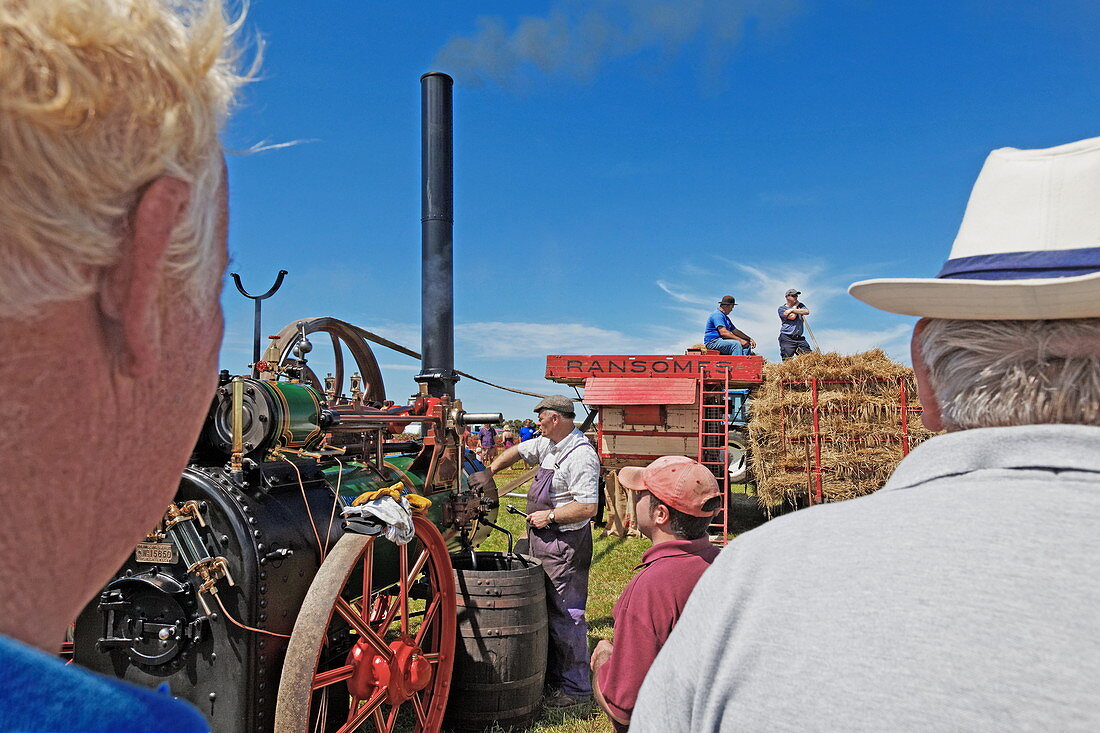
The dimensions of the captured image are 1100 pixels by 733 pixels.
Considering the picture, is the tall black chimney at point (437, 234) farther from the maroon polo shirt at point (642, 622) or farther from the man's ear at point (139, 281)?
the man's ear at point (139, 281)

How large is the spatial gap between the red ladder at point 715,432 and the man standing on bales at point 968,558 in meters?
7.79

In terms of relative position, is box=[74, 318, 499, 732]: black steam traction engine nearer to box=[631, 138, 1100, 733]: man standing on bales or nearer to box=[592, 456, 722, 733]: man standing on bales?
box=[592, 456, 722, 733]: man standing on bales

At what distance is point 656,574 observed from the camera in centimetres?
249

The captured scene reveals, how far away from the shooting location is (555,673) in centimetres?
452

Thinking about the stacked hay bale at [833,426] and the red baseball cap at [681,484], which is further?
the stacked hay bale at [833,426]

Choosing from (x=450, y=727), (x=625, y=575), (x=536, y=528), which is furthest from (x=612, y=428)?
(x=450, y=727)

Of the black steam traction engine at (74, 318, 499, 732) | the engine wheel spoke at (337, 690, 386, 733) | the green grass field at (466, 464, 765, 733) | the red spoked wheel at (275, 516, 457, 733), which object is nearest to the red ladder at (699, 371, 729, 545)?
the green grass field at (466, 464, 765, 733)

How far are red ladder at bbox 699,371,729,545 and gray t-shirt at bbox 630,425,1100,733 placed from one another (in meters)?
7.94

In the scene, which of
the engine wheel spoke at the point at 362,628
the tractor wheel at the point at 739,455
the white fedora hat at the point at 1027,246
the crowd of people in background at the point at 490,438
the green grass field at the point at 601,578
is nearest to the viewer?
the white fedora hat at the point at 1027,246

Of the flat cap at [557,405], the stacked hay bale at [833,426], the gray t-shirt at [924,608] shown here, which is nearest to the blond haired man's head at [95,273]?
the gray t-shirt at [924,608]

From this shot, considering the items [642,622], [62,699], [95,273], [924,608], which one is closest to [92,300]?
[95,273]

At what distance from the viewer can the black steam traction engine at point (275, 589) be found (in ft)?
9.11

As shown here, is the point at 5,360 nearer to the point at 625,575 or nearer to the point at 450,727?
the point at 450,727

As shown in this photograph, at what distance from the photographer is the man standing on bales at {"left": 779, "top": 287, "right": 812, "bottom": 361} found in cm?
1137
